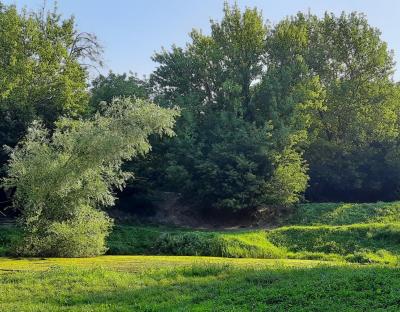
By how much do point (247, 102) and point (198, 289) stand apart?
1187 inches

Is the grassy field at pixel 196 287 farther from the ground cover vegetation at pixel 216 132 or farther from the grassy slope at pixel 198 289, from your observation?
the ground cover vegetation at pixel 216 132

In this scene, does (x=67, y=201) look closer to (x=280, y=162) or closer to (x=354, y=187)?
(x=280, y=162)

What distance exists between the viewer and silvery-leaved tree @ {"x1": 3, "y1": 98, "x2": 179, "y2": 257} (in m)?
20.6

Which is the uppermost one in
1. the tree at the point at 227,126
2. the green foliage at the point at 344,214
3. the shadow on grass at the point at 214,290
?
the tree at the point at 227,126

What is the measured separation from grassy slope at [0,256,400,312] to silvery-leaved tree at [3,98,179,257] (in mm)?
5734

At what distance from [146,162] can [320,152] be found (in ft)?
51.9

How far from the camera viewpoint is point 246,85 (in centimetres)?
4172

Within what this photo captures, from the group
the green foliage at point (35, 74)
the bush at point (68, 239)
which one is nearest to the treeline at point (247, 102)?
the green foliage at point (35, 74)

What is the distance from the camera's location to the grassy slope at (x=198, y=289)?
1042 centimetres

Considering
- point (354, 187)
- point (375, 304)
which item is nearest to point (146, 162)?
point (354, 187)

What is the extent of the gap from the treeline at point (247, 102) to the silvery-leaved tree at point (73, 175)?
8987 millimetres

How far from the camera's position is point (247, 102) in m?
41.4

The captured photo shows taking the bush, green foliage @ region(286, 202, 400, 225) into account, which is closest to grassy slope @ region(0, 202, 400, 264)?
the bush

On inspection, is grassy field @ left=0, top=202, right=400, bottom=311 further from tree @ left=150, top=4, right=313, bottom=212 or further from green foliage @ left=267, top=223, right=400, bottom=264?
tree @ left=150, top=4, right=313, bottom=212
